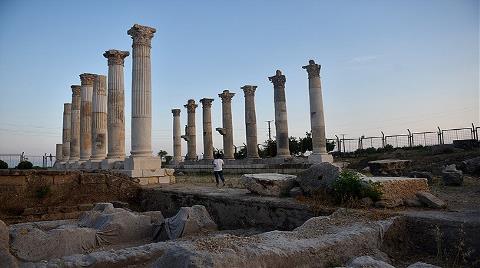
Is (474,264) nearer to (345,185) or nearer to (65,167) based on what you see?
(345,185)

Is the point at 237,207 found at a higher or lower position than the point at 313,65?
lower

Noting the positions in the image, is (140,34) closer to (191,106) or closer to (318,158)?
(318,158)

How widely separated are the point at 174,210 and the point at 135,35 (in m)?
8.45

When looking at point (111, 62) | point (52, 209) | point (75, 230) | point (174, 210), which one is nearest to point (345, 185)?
point (75, 230)

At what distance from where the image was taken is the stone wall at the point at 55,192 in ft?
34.1

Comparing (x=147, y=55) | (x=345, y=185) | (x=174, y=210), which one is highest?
(x=147, y=55)

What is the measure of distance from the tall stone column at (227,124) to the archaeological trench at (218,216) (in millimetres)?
10938

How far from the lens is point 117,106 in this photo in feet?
57.4

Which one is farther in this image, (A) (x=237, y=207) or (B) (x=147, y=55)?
(B) (x=147, y=55)

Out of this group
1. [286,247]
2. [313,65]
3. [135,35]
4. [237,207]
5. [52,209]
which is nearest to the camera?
[286,247]

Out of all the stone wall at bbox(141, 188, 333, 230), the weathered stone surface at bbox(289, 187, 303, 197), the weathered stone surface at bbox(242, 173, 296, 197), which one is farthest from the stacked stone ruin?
the weathered stone surface at bbox(289, 187, 303, 197)

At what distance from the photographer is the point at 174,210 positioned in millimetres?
10781

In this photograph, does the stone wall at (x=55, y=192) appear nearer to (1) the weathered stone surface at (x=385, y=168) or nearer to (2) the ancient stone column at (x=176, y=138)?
(1) the weathered stone surface at (x=385, y=168)

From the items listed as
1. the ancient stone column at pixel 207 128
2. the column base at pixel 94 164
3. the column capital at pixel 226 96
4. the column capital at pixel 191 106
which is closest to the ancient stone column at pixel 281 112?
the column capital at pixel 226 96
